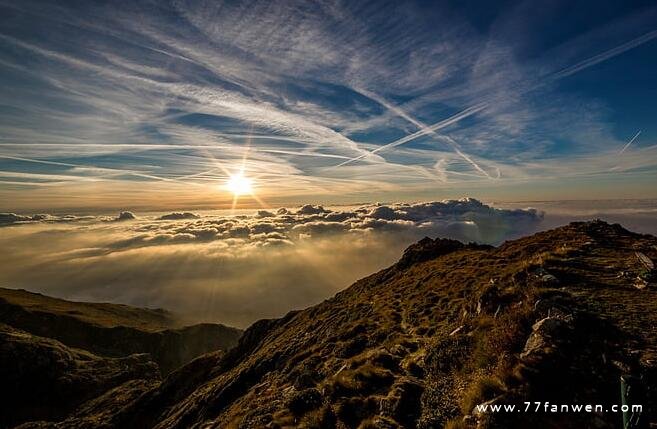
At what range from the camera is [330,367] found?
27.5 m

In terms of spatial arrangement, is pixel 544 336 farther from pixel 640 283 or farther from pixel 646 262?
pixel 646 262

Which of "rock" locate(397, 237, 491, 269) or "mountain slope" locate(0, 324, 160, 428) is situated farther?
"mountain slope" locate(0, 324, 160, 428)

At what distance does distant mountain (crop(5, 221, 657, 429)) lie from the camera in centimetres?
1228

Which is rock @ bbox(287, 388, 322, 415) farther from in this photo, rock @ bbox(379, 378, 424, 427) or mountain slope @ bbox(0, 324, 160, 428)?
mountain slope @ bbox(0, 324, 160, 428)

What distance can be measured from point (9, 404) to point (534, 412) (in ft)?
548

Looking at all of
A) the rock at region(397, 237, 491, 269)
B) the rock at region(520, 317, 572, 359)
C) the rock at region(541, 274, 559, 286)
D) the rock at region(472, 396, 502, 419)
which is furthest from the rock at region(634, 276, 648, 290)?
the rock at region(397, 237, 491, 269)

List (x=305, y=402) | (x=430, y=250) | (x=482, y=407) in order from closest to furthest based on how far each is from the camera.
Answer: (x=482, y=407), (x=305, y=402), (x=430, y=250)

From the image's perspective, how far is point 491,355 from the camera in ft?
51.8

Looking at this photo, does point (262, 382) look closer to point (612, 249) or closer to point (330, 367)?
point (330, 367)

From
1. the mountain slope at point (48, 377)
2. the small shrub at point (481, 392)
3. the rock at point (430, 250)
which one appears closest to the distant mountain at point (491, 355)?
the small shrub at point (481, 392)

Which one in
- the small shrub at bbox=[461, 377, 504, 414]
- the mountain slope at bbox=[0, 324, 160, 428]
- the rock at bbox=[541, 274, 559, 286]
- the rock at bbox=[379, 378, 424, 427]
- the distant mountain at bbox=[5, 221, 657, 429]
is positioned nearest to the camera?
the distant mountain at bbox=[5, 221, 657, 429]

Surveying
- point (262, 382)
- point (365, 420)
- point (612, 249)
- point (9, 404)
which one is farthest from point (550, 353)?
point (9, 404)

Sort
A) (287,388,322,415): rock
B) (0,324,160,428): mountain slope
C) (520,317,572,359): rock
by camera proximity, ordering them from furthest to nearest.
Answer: (0,324,160,428): mountain slope, (287,388,322,415): rock, (520,317,572,359): rock

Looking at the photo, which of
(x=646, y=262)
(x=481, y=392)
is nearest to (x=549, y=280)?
(x=646, y=262)
